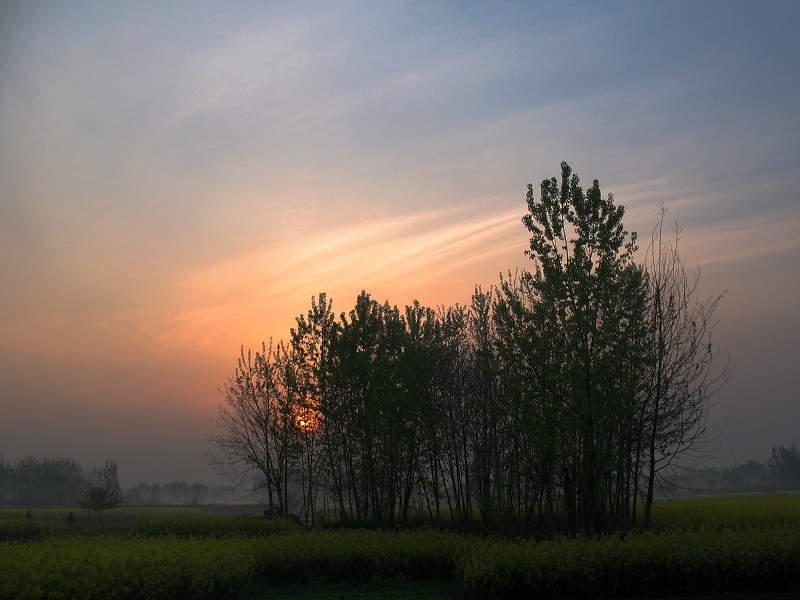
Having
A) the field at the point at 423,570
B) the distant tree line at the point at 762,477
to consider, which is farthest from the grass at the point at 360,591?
the distant tree line at the point at 762,477

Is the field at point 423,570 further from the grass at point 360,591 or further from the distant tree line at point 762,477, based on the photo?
the distant tree line at point 762,477

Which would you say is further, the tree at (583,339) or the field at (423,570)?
the tree at (583,339)

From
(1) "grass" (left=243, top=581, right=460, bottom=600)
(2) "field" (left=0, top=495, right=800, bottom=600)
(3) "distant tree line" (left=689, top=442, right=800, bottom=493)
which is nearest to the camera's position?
(2) "field" (left=0, top=495, right=800, bottom=600)

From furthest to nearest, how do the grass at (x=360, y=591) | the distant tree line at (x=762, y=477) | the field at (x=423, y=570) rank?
the distant tree line at (x=762, y=477)
the grass at (x=360, y=591)
the field at (x=423, y=570)

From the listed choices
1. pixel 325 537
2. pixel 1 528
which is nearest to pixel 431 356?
pixel 325 537

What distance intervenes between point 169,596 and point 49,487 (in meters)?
90.7

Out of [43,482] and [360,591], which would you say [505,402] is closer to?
[360,591]

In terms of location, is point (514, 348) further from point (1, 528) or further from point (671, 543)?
point (1, 528)

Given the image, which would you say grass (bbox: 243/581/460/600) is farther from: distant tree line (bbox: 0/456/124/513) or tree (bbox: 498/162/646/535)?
distant tree line (bbox: 0/456/124/513)

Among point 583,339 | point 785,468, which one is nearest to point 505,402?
point 583,339

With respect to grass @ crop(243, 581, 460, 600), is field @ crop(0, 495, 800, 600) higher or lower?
higher

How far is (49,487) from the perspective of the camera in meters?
88.2

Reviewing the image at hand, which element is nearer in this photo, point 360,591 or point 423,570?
point 360,591

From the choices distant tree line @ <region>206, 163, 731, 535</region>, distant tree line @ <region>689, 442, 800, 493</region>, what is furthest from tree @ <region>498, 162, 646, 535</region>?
distant tree line @ <region>689, 442, 800, 493</region>
